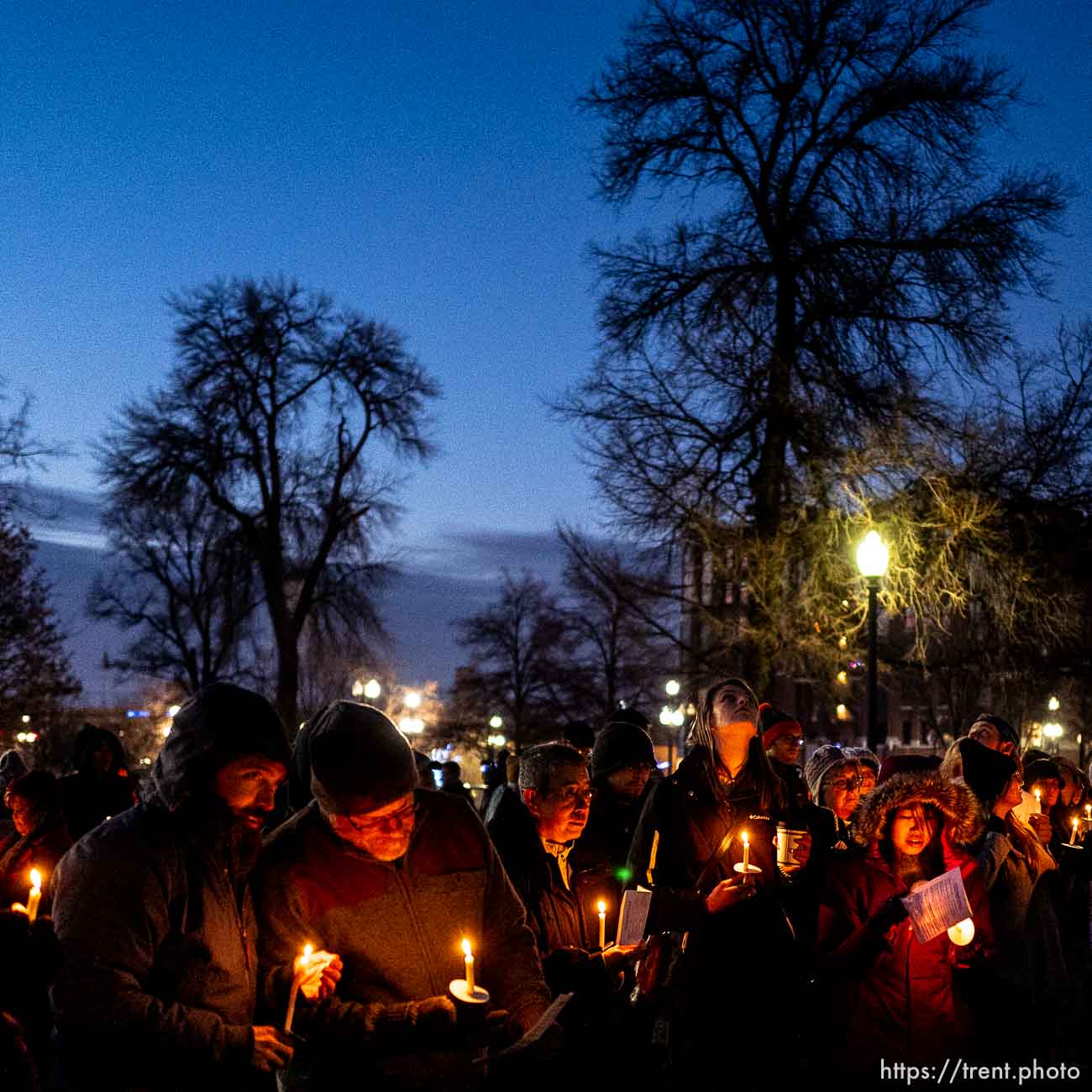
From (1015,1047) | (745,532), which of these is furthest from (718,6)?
(1015,1047)

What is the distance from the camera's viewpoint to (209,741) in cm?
383

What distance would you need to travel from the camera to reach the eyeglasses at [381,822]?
3844mm

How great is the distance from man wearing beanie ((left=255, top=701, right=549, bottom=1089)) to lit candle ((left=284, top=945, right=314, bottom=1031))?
0.18 ft

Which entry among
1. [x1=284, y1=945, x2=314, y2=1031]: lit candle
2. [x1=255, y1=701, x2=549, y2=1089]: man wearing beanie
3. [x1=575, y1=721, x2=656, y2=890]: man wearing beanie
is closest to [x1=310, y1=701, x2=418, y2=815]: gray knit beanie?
[x1=255, y1=701, x2=549, y2=1089]: man wearing beanie

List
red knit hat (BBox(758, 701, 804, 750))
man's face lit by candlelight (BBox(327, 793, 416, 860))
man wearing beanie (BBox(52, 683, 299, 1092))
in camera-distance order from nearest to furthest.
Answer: man wearing beanie (BBox(52, 683, 299, 1092)) < man's face lit by candlelight (BBox(327, 793, 416, 860)) < red knit hat (BBox(758, 701, 804, 750))

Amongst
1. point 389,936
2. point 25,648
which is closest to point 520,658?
point 25,648

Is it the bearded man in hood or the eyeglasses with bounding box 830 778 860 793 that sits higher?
the eyeglasses with bounding box 830 778 860 793

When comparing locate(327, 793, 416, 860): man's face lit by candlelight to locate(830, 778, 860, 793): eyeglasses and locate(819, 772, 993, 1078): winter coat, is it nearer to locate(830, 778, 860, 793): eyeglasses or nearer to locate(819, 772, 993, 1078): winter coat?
locate(819, 772, 993, 1078): winter coat

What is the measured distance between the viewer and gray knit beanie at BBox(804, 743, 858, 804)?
8.88 meters

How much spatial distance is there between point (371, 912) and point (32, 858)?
3.56 m

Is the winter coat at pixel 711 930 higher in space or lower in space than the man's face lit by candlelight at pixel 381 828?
lower

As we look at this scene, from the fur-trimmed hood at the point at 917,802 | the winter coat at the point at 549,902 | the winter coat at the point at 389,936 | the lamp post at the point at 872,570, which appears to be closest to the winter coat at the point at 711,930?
the winter coat at the point at 549,902

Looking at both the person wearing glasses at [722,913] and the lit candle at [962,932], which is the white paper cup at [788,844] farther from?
the lit candle at [962,932]

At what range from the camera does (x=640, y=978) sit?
531 centimetres
